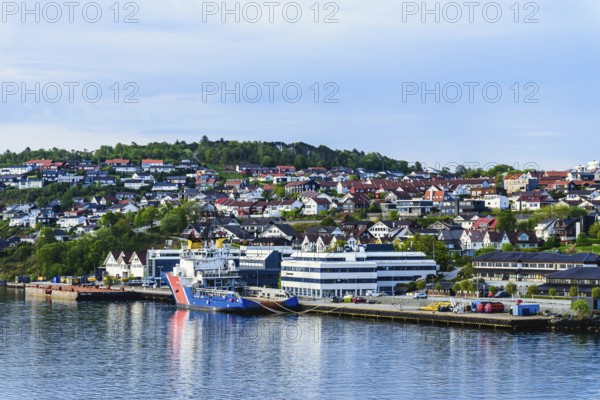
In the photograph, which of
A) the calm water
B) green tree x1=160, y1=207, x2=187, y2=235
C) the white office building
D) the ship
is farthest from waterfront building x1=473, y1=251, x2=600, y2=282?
green tree x1=160, y1=207, x2=187, y2=235

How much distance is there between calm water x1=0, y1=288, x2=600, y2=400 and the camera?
27.8m

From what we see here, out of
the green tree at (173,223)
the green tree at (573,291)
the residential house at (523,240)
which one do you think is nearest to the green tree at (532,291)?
the green tree at (573,291)

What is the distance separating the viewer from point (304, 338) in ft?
123

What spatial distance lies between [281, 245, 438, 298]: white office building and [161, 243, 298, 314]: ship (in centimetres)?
137

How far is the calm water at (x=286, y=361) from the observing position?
27.8 meters

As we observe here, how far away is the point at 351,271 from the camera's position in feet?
167

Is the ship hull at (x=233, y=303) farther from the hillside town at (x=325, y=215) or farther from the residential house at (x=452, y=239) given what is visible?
the residential house at (x=452, y=239)

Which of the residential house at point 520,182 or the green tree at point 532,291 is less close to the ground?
the residential house at point 520,182

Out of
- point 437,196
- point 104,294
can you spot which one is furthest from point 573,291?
point 437,196

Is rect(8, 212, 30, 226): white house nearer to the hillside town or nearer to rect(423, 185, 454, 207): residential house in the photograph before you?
the hillside town

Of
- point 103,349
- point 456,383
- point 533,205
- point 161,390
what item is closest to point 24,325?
point 103,349

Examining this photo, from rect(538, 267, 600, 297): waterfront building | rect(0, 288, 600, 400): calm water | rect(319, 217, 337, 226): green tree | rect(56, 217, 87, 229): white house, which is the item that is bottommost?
rect(0, 288, 600, 400): calm water

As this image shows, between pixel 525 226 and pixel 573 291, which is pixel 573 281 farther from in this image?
pixel 525 226

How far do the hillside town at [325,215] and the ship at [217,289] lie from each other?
1.90m
